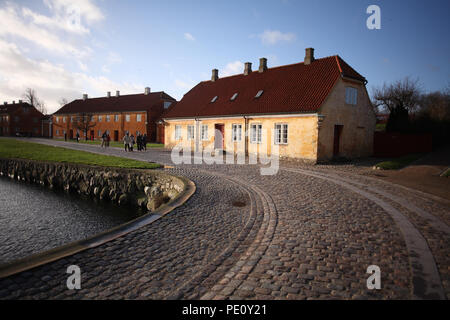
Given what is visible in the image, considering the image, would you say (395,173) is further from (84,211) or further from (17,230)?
(17,230)

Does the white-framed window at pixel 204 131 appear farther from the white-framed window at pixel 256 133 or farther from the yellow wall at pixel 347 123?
the yellow wall at pixel 347 123

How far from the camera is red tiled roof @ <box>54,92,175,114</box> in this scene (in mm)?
44519

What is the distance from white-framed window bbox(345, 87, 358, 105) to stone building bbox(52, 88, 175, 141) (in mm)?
31296

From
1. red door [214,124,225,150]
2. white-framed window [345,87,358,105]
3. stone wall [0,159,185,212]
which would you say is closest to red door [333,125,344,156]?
white-framed window [345,87,358,105]

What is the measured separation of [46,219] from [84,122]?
4514 cm

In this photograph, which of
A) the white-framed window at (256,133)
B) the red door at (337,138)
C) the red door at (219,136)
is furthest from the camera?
the red door at (219,136)

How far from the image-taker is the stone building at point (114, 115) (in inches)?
1697

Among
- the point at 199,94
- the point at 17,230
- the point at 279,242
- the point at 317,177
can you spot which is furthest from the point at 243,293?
the point at 199,94

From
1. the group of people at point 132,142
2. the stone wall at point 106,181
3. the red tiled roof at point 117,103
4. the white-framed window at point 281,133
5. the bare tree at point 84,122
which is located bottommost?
the stone wall at point 106,181

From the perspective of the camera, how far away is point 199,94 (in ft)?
92.5

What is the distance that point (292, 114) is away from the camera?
1786 cm

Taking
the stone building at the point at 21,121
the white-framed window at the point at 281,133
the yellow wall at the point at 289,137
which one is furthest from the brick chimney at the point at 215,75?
the stone building at the point at 21,121

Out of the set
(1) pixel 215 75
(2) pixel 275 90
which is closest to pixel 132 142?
(1) pixel 215 75

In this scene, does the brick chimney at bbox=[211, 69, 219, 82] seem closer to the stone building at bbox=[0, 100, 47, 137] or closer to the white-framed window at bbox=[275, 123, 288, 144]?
the white-framed window at bbox=[275, 123, 288, 144]
